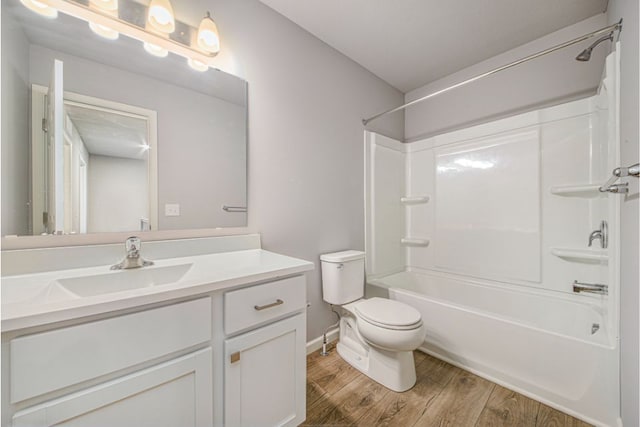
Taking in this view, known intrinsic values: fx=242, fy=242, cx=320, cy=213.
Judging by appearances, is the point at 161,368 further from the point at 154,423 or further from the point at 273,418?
the point at 273,418

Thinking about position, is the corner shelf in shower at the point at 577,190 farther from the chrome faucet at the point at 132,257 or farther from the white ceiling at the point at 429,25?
the chrome faucet at the point at 132,257

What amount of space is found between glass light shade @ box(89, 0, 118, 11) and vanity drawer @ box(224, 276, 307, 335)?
1369mm

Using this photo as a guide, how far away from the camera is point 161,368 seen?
2.39ft

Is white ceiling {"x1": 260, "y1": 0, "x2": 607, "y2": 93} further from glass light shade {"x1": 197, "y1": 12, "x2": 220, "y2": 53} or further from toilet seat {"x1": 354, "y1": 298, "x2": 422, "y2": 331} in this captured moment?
toilet seat {"x1": 354, "y1": 298, "x2": 422, "y2": 331}

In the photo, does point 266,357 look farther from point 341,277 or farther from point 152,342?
point 341,277

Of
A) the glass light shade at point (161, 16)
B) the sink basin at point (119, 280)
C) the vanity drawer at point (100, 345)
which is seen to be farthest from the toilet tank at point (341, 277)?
the glass light shade at point (161, 16)

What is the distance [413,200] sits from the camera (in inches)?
99.7

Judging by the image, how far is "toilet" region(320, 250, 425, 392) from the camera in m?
1.41

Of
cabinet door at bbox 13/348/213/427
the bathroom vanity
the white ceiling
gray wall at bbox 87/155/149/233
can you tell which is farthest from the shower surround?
gray wall at bbox 87/155/149/233

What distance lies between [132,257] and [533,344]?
2094 mm

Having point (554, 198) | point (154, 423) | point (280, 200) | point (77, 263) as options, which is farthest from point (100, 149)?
point (554, 198)

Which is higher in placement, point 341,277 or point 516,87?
point 516,87

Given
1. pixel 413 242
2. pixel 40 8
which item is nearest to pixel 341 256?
pixel 413 242

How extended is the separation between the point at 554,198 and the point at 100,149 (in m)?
2.81
